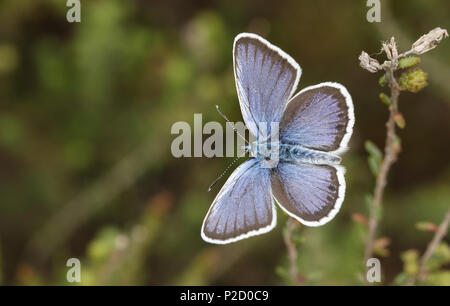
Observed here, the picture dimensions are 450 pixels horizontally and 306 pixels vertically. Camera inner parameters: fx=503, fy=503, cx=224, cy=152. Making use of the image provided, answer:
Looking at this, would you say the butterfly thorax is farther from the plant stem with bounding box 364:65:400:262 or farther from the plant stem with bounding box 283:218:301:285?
the plant stem with bounding box 283:218:301:285

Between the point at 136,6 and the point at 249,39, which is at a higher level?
the point at 136,6

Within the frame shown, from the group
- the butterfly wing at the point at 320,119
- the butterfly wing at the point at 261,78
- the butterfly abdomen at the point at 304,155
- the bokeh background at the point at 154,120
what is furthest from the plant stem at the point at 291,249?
the bokeh background at the point at 154,120

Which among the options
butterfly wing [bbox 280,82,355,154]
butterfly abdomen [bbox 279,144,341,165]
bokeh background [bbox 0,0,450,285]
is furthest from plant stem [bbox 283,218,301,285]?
bokeh background [bbox 0,0,450,285]

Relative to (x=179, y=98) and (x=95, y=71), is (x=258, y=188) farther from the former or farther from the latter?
(x=95, y=71)

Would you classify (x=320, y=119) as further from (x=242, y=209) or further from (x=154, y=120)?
(x=154, y=120)

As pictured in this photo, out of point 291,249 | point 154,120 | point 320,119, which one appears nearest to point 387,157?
point 320,119

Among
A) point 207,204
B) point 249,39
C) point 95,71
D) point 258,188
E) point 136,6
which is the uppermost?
point 136,6
